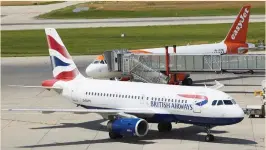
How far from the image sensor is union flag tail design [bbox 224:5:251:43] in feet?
265

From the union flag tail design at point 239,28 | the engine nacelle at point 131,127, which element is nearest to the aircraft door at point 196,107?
the engine nacelle at point 131,127

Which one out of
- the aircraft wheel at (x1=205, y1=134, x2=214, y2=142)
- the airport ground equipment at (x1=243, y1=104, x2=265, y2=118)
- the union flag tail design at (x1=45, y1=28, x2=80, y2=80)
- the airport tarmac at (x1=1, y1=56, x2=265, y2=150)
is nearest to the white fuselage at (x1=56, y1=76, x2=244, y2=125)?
the union flag tail design at (x1=45, y1=28, x2=80, y2=80)

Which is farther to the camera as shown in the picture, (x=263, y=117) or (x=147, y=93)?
(x=263, y=117)

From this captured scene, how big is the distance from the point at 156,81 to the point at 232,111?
23.6 m

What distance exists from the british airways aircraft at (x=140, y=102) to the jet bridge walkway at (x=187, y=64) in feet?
52.1

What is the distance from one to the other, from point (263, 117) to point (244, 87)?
17.1 m

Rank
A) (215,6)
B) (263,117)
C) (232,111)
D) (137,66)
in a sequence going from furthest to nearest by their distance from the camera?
(215,6)
(137,66)
(263,117)
(232,111)

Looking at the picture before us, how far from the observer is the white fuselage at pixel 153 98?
42.8 metres

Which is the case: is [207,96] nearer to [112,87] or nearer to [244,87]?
[112,87]

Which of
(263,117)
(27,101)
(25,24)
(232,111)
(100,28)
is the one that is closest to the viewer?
(232,111)

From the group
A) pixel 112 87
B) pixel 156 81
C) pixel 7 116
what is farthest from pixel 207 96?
pixel 156 81

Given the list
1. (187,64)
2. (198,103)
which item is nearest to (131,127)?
(198,103)

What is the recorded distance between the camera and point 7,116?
5497cm

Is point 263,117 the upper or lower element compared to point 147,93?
lower
